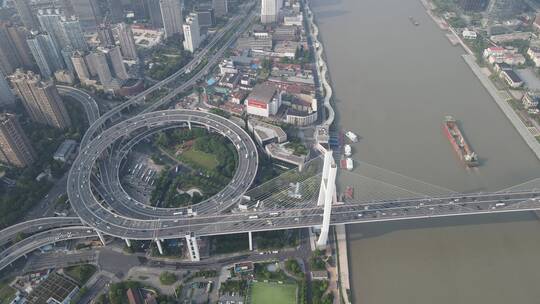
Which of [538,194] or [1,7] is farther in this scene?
[1,7]

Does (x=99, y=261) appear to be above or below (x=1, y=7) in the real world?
below

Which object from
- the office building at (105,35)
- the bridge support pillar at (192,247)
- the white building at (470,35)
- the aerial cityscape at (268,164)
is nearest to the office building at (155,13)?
the aerial cityscape at (268,164)

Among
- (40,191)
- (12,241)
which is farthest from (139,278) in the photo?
(40,191)

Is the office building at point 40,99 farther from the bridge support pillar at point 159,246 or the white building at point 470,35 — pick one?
the white building at point 470,35

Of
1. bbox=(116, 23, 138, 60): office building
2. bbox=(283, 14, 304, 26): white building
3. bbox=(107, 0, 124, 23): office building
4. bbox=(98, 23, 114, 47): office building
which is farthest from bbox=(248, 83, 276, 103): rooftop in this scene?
bbox=(107, 0, 124, 23): office building

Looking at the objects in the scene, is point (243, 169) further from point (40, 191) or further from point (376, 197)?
point (40, 191)

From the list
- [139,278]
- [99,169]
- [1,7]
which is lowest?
[139,278]
